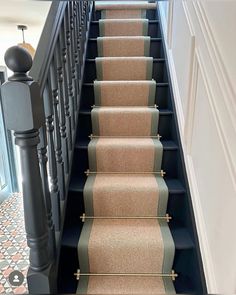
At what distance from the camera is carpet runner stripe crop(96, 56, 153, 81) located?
2.44 metres

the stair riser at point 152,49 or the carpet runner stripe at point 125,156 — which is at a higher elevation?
the stair riser at point 152,49

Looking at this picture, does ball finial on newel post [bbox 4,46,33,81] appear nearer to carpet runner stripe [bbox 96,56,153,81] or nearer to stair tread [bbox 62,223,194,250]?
stair tread [bbox 62,223,194,250]

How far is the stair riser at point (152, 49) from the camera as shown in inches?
103

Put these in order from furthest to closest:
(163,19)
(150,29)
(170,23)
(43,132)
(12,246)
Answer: (12,246), (150,29), (163,19), (170,23), (43,132)

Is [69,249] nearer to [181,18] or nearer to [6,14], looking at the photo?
[181,18]

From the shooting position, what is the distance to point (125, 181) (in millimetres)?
1806

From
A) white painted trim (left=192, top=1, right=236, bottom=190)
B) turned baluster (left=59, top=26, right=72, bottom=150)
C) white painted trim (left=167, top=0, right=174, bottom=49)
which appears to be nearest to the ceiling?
white painted trim (left=167, top=0, right=174, bottom=49)

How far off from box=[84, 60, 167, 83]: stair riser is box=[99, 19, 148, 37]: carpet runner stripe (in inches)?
21.9

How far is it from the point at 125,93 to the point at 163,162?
2.14 feet

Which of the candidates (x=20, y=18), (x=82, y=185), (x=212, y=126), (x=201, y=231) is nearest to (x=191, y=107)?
(x=212, y=126)

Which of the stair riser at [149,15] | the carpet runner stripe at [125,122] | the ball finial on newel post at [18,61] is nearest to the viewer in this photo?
the ball finial on newel post at [18,61]

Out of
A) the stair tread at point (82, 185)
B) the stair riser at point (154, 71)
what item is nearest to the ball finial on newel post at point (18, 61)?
the stair tread at point (82, 185)

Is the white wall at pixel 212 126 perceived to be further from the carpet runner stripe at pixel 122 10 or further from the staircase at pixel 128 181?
the carpet runner stripe at pixel 122 10

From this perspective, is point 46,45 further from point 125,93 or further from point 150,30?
point 150,30
